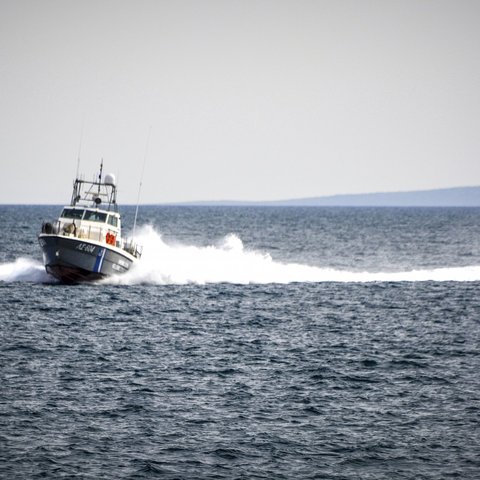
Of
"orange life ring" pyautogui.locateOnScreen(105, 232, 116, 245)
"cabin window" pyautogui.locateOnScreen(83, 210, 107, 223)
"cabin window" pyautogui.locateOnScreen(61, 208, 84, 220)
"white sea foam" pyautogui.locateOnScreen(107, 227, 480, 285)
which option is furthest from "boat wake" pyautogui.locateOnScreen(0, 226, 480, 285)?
"cabin window" pyautogui.locateOnScreen(61, 208, 84, 220)

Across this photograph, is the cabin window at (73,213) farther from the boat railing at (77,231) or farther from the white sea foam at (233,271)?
the white sea foam at (233,271)

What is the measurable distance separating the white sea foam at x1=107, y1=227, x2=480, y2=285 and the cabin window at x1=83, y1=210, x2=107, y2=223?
5.98 m

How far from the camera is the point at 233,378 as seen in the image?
98.8 feet

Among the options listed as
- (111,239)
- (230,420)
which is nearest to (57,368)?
(230,420)

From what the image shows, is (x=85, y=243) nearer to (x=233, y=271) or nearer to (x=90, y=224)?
(x=90, y=224)

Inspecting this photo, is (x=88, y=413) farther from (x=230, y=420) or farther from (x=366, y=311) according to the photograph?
(x=366, y=311)

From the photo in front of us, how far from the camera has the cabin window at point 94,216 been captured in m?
50.0

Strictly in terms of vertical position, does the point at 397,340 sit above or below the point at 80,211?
below

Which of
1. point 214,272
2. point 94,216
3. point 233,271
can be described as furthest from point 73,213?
point 233,271

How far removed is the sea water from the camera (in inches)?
866

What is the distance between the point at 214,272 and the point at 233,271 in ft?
5.86

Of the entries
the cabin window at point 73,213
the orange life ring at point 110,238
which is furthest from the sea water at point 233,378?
the cabin window at point 73,213

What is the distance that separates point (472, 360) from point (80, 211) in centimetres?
2661

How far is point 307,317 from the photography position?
147ft
